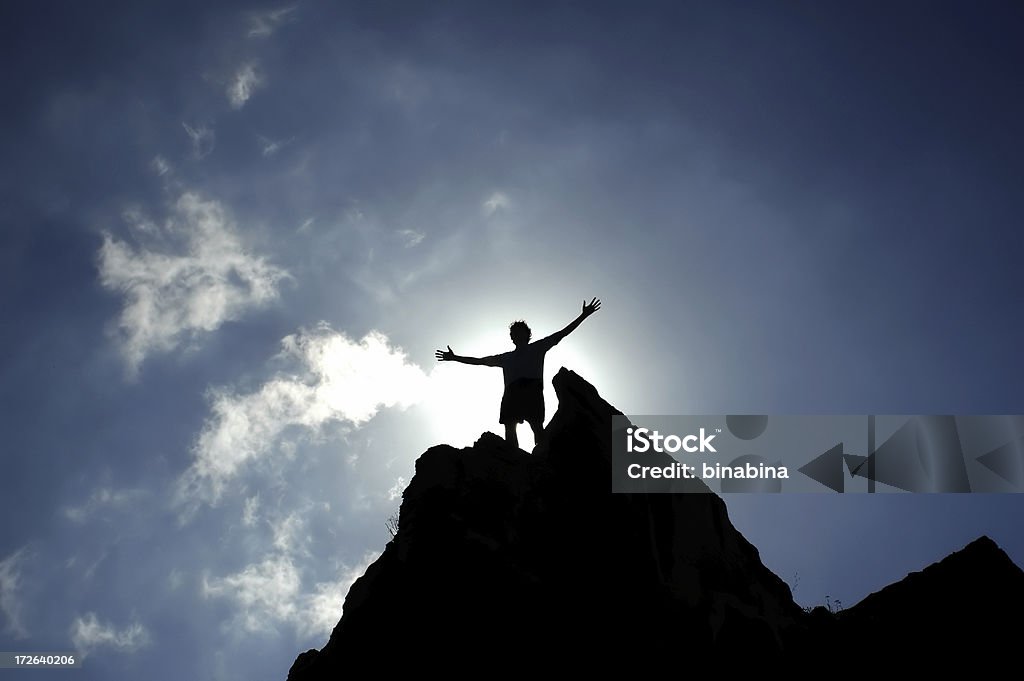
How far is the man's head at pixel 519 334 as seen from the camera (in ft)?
54.4

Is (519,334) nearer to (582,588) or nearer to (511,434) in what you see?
(511,434)

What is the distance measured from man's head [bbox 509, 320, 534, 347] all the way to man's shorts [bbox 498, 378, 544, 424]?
1.00 m

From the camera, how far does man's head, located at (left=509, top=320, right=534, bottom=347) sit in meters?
16.6

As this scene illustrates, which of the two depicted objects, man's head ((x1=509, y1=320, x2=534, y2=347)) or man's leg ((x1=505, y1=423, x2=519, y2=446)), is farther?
man's head ((x1=509, y1=320, x2=534, y2=347))

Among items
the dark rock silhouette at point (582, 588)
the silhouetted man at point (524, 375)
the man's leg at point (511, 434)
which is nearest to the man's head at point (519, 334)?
the silhouetted man at point (524, 375)

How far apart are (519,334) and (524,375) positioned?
109 cm

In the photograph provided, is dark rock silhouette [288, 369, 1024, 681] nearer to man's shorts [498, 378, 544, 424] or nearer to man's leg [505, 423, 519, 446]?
man's leg [505, 423, 519, 446]

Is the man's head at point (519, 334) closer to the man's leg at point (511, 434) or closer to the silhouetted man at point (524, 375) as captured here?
the silhouetted man at point (524, 375)

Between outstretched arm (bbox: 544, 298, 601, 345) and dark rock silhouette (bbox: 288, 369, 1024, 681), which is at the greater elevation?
outstretched arm (bbox: 544, 298, 601, 345)

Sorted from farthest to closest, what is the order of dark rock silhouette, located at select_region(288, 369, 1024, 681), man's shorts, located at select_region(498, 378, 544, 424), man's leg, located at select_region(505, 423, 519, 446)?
man's shorts, located at select_region(498, 378, 544, 424)
man's leg, located at select_region(505, 423, 519, 446)
dark rock silhouette, located at select_region(288, 369, 1024, 681)

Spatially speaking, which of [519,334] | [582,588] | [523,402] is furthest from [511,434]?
[582,588]

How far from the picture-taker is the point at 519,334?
16.6 m

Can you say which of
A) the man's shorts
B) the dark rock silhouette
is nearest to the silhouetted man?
the man's shorts

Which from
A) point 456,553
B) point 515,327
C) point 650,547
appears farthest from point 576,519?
point 515,327
